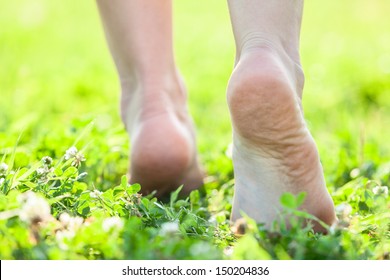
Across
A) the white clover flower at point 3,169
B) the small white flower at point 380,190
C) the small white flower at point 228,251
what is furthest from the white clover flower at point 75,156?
the small white flower at point 380,190

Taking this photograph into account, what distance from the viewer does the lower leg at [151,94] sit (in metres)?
1.80

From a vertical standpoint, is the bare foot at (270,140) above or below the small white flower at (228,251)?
above

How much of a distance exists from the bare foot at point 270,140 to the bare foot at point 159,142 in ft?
0.99

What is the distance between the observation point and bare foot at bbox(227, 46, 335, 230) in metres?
1.39

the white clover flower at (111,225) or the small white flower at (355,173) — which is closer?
the white clover flower at (111,225)


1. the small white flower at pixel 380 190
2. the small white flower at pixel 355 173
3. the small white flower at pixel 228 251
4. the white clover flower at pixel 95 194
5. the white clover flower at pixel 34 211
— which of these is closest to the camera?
the white clover flower at pixel 34 211

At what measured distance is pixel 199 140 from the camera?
2535mm

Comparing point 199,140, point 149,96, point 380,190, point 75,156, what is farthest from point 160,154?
point 199,140

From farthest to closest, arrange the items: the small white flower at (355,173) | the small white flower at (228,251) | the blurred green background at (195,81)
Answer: the blurred green background at (195,81) → the small white flower at (355,173) → the small white flower at (228,251)

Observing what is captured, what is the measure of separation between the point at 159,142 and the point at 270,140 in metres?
0.43

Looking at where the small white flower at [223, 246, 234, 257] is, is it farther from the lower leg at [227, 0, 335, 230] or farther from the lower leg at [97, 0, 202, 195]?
the lower leg at [97, 0, 202, 195]

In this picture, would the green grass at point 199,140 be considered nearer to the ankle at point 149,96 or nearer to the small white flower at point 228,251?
the small white flower at point 228,251

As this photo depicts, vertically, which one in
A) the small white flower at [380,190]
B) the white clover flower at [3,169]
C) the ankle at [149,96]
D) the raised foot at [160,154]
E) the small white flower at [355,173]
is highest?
the ankle at [149,96]

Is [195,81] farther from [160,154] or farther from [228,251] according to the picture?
[228,251]
